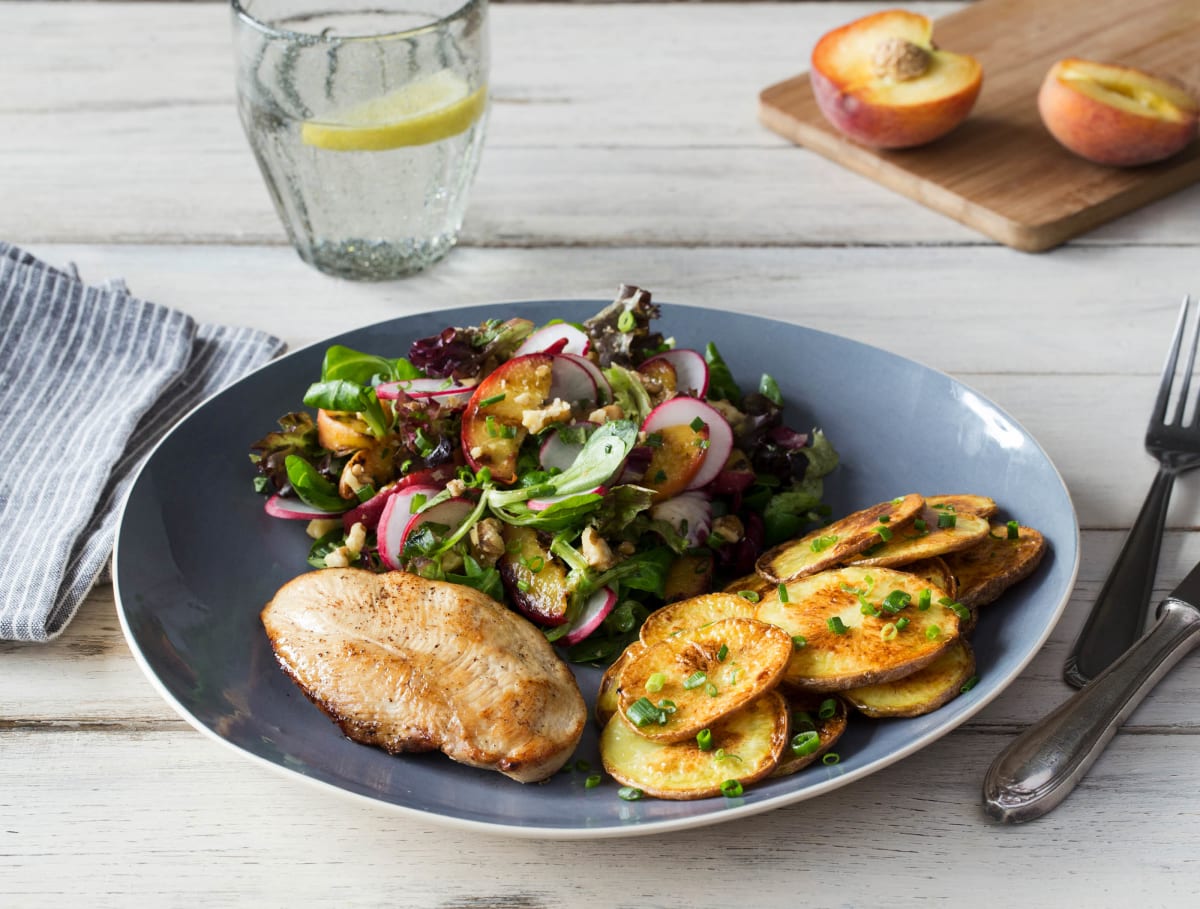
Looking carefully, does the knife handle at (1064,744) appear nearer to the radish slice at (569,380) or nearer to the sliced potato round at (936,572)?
the sliced potato round at (936,572)

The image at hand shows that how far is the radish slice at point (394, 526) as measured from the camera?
2.03 m

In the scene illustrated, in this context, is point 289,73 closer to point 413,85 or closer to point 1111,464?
point 413,85

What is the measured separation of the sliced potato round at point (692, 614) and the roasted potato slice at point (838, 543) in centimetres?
10

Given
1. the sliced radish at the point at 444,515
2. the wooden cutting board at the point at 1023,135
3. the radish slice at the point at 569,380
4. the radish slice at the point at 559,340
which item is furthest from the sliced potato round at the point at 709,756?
the wooden cutting board at the point at 1023,135

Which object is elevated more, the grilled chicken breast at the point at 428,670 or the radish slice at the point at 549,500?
the radish slice at the point at 549,500

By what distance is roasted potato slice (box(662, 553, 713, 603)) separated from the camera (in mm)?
2031

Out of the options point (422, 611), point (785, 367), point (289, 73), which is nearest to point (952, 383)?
point (785, 367)

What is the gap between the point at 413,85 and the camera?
2.72m

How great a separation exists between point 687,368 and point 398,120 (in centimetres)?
95

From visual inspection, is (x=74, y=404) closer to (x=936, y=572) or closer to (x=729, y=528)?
(x=729, y=528)

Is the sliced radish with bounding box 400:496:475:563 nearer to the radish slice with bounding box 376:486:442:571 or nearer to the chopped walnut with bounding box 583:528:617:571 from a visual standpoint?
the radish slice with bounding box 376:486:442:571

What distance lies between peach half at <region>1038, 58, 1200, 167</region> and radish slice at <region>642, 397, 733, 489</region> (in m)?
1.64

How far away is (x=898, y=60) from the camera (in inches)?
130

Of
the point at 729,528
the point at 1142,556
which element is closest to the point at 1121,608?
the point at 1142,556
